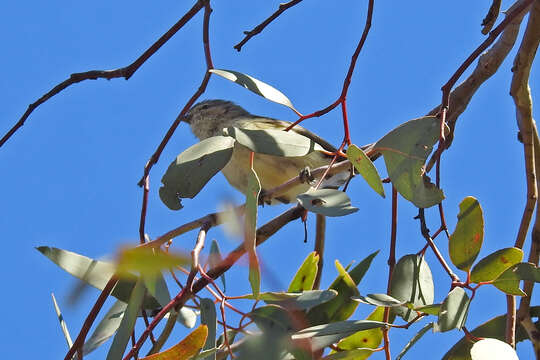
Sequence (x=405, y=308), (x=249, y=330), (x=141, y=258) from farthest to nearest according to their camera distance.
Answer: (x=405, y=308)
(x=249, y=330)
(x=141, y=258)

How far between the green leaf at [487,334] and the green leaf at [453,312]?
1.05 ft

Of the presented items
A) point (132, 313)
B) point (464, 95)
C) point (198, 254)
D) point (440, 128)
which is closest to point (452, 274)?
point (440, 128)

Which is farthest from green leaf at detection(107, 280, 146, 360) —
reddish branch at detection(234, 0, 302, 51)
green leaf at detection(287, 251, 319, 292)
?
reddish branch at detection(234, 0, 302, 51)

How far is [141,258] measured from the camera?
577 mm

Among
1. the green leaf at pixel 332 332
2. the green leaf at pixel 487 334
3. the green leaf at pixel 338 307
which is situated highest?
the green leaf at pixel 338 307

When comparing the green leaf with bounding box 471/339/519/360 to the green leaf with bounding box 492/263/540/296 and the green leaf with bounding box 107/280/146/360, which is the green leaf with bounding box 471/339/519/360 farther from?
the green leaf with bounding box 107/280/146/360

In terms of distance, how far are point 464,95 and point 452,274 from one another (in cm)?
106

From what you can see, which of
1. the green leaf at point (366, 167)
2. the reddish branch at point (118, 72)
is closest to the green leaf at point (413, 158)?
the green leaf at point (366, 167)

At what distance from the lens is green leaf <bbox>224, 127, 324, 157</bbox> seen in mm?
1794

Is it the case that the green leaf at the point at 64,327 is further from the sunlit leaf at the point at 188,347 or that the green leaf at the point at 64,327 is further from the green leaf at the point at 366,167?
the green leaf at the point at 366,167

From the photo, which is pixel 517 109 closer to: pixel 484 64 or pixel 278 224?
pixel 484 64

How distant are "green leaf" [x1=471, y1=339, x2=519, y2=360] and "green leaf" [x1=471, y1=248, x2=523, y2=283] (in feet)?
0.71

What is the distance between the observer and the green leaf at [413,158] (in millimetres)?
1684

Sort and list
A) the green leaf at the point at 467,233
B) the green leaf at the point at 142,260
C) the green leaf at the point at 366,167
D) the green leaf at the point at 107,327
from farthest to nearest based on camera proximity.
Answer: the green leaf at the point at 107,327 → the green leaf at the point at 467,233 → the green leaf at the point at 366,167 → the green leaf at the point at 142,260
